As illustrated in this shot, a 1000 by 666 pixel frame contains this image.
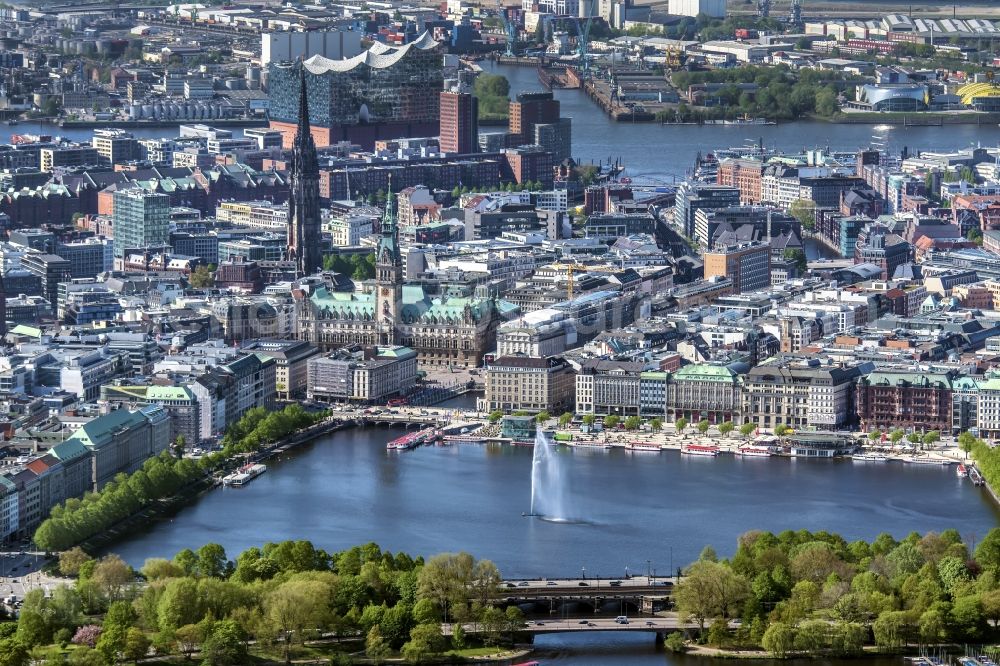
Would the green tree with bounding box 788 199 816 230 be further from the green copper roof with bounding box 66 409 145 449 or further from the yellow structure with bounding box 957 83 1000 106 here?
the green copper roof with bounding box 66 409 145 449

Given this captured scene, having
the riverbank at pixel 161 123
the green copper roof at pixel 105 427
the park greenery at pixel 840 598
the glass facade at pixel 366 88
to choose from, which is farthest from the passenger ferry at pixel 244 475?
the riverbank at pixel 161 123

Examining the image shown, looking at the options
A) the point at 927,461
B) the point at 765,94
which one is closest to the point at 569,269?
the point at 927,461

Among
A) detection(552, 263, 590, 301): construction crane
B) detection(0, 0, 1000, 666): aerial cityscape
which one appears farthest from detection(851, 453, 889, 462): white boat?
detection(552, 263, 590, 301): construction crane

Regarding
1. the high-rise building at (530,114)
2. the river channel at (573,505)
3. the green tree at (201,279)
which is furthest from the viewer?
the high-rise building at (530,114)

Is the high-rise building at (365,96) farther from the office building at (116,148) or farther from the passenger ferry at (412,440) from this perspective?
the passenger ferry at (412,440)

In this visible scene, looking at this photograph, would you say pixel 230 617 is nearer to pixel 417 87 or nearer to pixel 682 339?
pixel 682 339

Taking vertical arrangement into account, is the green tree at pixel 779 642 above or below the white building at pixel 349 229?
below
